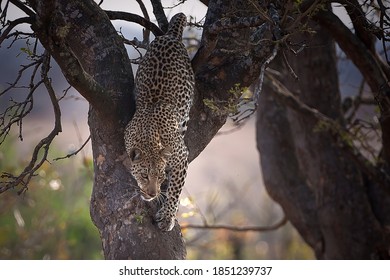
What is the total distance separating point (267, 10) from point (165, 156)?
4.09ft

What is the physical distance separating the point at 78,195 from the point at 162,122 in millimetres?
7468

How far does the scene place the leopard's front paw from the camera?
16.1ft

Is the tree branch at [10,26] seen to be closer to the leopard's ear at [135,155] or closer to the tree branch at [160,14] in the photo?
the leopard's ear at [135,155]

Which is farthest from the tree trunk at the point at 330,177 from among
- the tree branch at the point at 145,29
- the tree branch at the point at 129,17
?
the tree branch at the point at 129,17

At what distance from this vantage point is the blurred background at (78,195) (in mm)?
8070

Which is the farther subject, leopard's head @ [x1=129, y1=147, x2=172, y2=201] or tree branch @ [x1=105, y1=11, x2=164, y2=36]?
tree branch @ [x1=105, y1=11, x2=164, y2=36]

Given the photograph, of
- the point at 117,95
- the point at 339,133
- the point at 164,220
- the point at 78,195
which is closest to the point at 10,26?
the point at 117,95

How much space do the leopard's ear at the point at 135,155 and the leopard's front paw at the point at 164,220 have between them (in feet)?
1.35

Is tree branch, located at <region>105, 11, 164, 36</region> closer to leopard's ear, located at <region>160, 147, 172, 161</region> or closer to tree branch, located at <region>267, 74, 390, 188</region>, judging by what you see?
leopard's ear, located at <region>160, 147, 172, 161</region>

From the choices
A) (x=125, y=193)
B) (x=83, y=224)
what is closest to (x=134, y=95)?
(x=125, y=193)

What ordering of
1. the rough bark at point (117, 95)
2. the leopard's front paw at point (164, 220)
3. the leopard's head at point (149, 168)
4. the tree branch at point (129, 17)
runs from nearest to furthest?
the rough bark at point (117, 95) < the leopard's front paw at point (164, 220) < the leopard's head at point (149, 168) < the tree branch at point (129, 17)

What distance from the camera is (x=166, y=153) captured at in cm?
537

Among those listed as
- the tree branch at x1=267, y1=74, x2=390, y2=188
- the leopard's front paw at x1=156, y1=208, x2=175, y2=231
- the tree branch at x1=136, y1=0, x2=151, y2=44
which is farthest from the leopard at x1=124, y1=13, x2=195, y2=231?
the tree branch at x1=267, y1=74, x2=390, y2=188

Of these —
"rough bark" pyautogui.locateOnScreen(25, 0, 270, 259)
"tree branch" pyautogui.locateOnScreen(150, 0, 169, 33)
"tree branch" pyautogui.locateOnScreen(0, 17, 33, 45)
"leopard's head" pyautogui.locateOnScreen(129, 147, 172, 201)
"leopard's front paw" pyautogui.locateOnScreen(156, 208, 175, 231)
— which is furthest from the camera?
"tree branch" pyautogui.locateOnScreen(150, 0, 169, 33)
